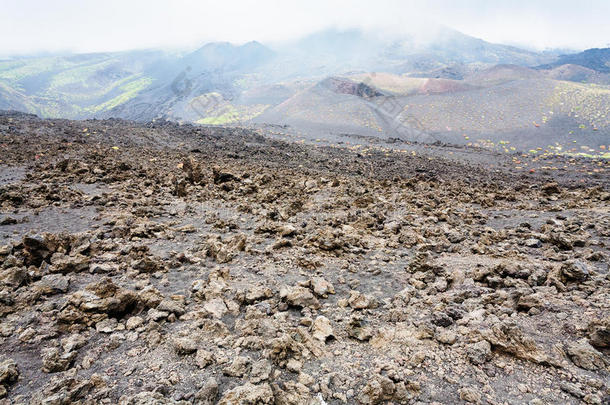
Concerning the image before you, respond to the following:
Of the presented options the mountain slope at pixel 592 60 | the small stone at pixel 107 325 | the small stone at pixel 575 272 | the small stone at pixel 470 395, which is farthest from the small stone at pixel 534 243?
the mountain slope at pixel 592 60

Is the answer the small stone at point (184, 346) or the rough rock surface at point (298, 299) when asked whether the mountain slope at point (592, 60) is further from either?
the small stone at point (184, 346)

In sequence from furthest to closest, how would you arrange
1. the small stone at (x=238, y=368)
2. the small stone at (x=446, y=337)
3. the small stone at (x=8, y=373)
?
the small stone at (x=446, y=337), the small stone at (x=238, y=368), the small stone at (x=8, y=373)

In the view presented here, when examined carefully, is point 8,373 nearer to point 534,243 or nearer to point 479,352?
point 479,352

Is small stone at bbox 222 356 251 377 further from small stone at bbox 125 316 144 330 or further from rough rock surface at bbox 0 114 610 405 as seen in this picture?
small stone at bbox 125 316 144 330

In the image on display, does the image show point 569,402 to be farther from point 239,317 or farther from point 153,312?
point 153,312

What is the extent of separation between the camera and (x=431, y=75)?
74375 millimetres

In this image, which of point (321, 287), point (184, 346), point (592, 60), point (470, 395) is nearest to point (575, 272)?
point (470, 395)

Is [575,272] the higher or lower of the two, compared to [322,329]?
higher

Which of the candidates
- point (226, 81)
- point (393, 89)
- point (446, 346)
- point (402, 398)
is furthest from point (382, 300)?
point (226, 81)

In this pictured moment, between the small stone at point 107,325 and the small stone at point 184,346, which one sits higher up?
the small stone at point 184,346

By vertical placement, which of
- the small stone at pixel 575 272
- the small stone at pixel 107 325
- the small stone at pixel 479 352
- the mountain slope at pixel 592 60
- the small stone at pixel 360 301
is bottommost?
the small stone at pixel 107 325

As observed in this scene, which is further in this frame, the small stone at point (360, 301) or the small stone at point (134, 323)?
the small stone at point (360, 301)

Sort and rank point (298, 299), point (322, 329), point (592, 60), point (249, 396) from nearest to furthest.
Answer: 1. point (249, 396)
2. point (322, 329)
3. point (298, 299)
4. point (592, 60)

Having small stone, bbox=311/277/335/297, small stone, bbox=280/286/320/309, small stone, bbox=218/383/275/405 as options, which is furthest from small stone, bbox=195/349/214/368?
small stone, bbox=311/277/335/297
